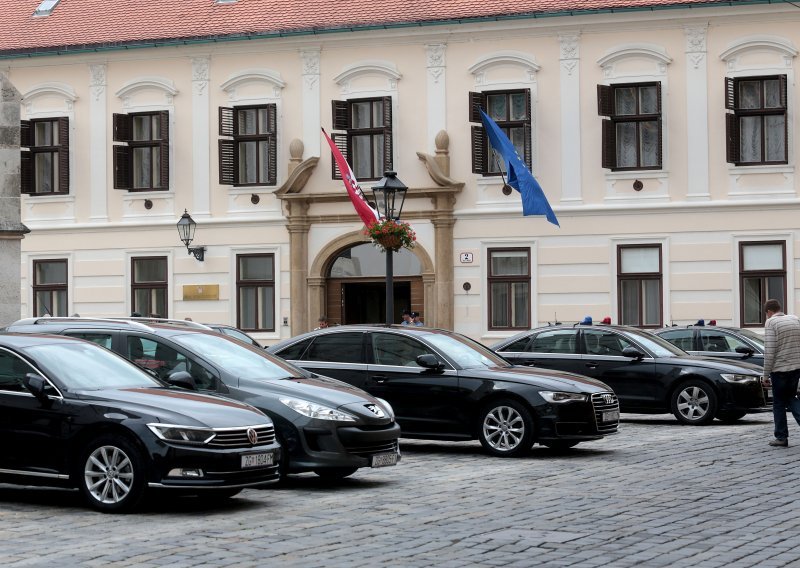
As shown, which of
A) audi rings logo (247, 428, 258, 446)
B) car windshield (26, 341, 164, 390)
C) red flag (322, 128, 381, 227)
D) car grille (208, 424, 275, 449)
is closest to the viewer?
car grille (208, 424, 275, 449)

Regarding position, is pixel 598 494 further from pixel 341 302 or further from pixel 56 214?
pixel 56 214

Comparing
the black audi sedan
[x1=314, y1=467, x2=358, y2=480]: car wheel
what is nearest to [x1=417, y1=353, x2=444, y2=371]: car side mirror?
the black audi sedan

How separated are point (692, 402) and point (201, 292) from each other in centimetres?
1719

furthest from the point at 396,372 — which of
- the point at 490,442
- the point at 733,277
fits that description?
the point at 733,277

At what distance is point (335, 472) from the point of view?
13.8 m

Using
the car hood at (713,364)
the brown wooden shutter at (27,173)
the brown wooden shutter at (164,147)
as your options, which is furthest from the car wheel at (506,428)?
the brown wooden shutter at (27,173)

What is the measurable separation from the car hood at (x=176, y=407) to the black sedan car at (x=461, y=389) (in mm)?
4916

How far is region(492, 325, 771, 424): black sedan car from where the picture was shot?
2136 cm

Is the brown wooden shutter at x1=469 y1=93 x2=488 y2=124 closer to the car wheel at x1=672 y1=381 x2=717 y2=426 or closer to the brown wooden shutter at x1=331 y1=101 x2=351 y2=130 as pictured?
the brown wooden shutter at x1=331 y1=101 x2=351 y2=130

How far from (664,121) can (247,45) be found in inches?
409

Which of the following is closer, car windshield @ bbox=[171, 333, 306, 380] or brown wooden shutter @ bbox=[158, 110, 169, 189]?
car windshield @ bbox=[171, 333, 306, 380]

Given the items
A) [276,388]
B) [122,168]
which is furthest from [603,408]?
[122,168]

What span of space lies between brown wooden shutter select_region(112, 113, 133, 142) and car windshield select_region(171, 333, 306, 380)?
22.7 meters

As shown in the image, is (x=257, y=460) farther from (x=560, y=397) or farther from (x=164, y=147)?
(x=164, y=147)
